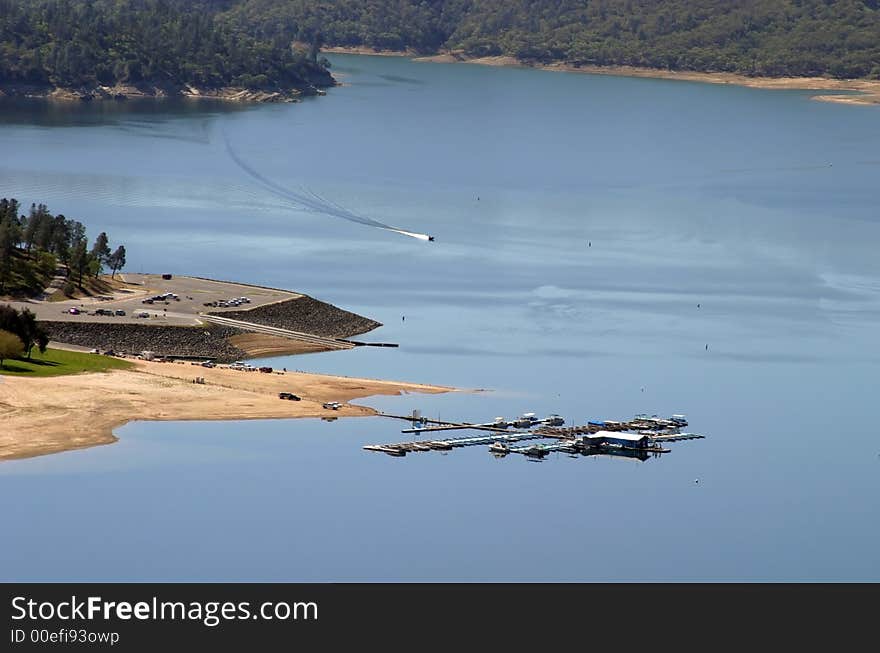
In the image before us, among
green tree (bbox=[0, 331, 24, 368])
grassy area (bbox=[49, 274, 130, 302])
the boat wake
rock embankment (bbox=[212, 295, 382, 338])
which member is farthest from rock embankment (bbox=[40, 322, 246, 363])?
the boat wake

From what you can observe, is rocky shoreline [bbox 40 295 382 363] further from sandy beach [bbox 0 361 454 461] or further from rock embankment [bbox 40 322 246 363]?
sandy beach [bbox 0 361 454 461]

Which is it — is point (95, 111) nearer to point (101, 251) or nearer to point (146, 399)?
point (101, 251)

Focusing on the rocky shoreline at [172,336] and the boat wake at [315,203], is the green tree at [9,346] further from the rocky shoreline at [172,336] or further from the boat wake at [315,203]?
the boat wake at [315,203]

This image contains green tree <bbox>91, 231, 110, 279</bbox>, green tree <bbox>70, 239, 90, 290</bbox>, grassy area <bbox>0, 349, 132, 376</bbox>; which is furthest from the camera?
green tree <bbox>91, 231, 110, 279</bbox>

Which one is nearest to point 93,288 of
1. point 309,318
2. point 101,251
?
point 101,251

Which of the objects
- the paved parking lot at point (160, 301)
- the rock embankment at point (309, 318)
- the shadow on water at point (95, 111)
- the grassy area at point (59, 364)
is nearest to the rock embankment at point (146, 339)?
the paved parking lot at point (160, 301)

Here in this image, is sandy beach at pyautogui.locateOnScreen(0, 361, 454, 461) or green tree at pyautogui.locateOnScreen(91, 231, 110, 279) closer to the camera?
sandy beach at pyautogui.locateOnScreen(0, 361, 454, 461)
